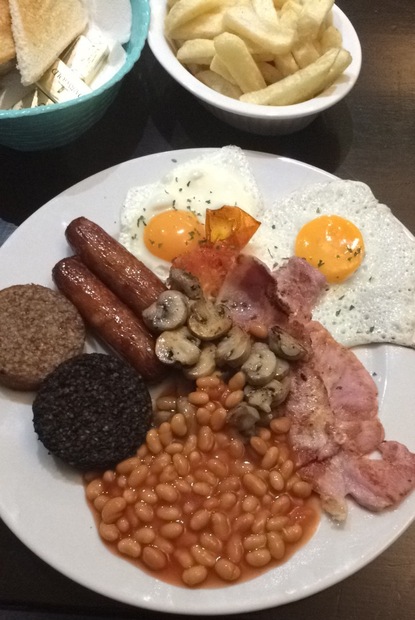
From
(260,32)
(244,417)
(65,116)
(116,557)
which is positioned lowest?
(116,557)

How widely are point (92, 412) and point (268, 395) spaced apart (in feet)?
1.78

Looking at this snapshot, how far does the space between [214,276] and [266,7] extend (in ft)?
3.46

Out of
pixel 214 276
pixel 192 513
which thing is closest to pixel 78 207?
pixel 214 276

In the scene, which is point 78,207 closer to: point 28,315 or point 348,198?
point 28,315

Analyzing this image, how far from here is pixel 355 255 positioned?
2057mm

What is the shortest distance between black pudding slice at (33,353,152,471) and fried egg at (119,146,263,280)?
0.50m

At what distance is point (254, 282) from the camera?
Result: 1.97 metres

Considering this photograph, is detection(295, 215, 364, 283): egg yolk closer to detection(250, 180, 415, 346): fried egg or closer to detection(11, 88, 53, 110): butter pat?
detection(250, 180, 415, 346): fried egg

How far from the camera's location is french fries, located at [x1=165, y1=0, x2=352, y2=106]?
2.12 metres

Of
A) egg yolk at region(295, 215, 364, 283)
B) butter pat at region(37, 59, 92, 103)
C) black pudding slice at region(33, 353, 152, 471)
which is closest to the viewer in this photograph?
black pudding slice at region(33, 353, 152, 471)

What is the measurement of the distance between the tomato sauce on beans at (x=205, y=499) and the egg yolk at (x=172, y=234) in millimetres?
550

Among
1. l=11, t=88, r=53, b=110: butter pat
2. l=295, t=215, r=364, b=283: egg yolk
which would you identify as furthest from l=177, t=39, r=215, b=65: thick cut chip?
l=295, t=215, r=364, b=283: egg yolk

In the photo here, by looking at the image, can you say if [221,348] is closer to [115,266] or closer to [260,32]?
[115,266]

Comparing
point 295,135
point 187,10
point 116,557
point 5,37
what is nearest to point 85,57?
point 5,37
